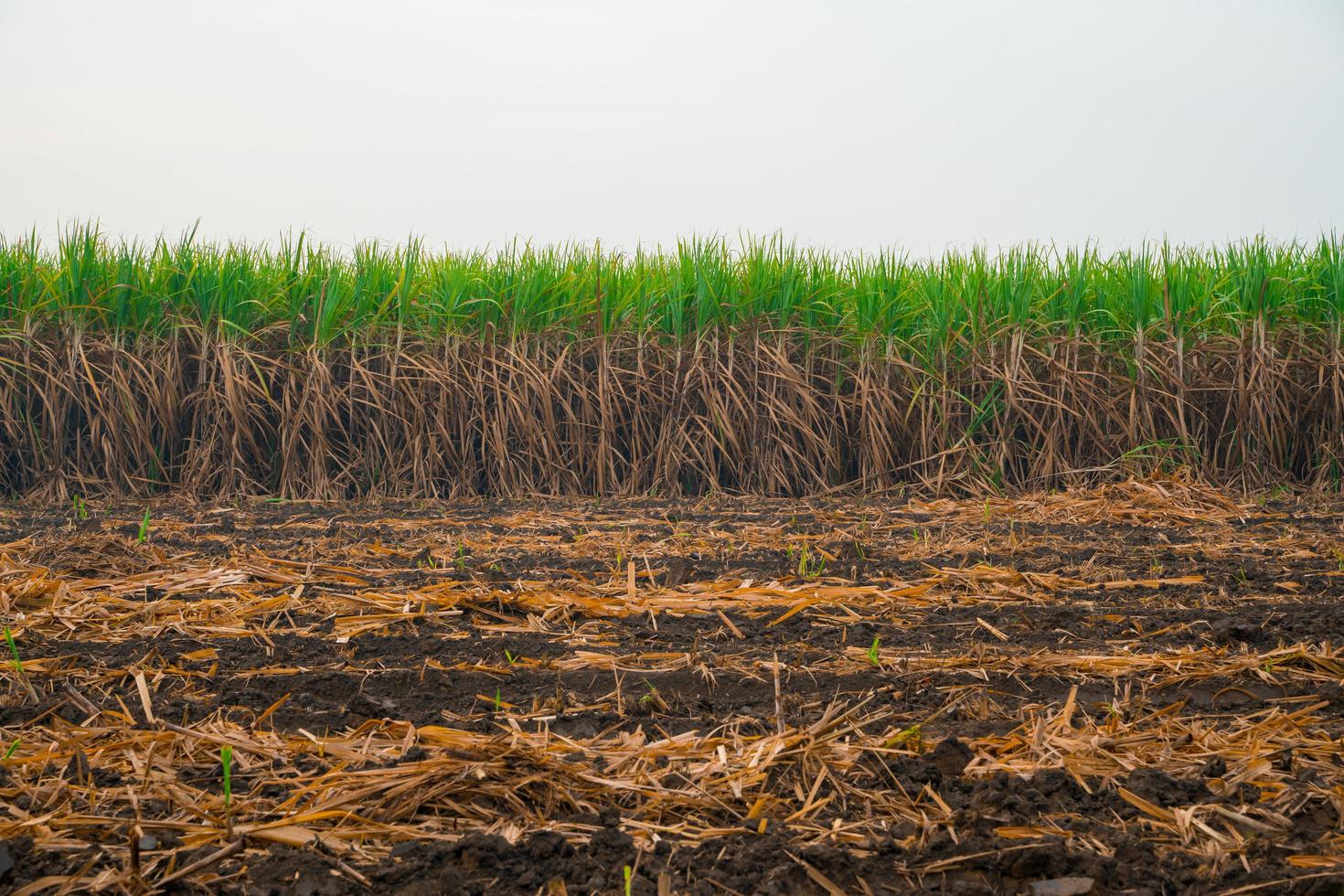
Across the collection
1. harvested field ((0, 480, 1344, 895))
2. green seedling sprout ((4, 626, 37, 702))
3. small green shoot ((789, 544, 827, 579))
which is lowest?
harvested field ((0, 480, 1344, 895))

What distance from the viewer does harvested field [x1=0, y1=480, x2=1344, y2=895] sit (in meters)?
1.21

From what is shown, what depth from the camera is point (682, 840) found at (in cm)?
127

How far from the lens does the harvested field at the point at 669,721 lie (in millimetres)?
1214

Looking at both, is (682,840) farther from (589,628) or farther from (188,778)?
(589,628)

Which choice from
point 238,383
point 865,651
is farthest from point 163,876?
point 238,383

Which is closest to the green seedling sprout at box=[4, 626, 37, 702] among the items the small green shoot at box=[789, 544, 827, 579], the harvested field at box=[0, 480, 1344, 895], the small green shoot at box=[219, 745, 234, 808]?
the harvested field at box=[0, 480, 1344, 895]

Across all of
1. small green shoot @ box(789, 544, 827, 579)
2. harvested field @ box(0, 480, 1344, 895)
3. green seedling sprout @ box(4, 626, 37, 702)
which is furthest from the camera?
small green shoot @ box(789, 544, 827, 579)

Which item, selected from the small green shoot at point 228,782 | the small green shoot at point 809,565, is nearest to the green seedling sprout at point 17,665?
the small green shoot at point 228,782

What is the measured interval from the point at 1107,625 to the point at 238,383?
4.38 metres

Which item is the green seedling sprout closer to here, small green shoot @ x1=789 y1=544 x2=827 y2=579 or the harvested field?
the harvested field

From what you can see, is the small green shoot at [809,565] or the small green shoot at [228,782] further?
the small green shoot at [809,565]

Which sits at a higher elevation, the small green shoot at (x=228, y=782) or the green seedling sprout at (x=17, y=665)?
the green seedling sprout at (x=17, y=665)

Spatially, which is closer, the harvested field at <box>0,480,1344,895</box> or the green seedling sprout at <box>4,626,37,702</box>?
the harvested field at <box>0,480,1344,895</box>

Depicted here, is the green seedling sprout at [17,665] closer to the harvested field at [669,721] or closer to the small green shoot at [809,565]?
the harvested field at [669,721]
